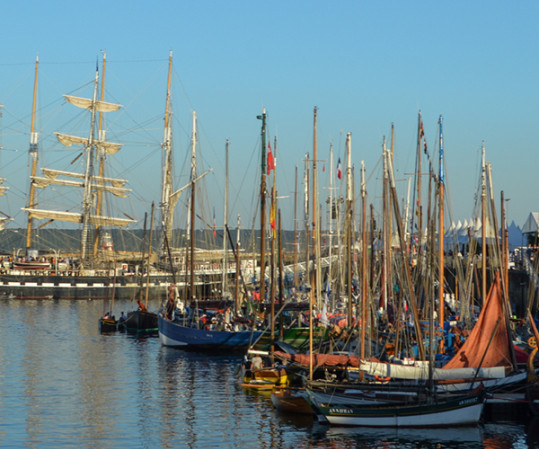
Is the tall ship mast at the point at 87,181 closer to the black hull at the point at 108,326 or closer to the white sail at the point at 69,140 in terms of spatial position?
the white sail at the point at 69,140

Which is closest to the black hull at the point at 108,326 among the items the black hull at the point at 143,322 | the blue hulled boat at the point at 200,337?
the black hull at the point at 143,322

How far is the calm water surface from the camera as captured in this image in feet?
106

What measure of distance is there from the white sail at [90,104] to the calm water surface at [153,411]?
3346 inches

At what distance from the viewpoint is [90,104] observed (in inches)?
5546

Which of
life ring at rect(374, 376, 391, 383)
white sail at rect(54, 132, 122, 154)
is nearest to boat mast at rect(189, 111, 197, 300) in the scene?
life ring at rect(374, 376, 391, 383)

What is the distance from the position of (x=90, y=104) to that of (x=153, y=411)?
10944cm

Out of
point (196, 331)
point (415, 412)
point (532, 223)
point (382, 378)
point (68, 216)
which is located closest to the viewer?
point (415, 412)

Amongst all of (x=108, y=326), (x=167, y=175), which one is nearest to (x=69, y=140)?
(x=167, y=175)

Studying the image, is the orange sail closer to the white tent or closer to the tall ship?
the white tent

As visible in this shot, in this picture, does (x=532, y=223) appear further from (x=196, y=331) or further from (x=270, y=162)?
(x=270, y=162)

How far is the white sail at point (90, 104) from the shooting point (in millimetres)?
139875

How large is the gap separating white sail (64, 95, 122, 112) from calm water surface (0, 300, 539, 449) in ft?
279

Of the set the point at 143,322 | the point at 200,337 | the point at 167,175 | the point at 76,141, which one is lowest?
the point at 200,337

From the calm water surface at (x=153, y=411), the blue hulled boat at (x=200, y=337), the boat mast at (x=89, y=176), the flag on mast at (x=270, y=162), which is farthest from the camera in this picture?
the boat mast at (x=89, y=176)
